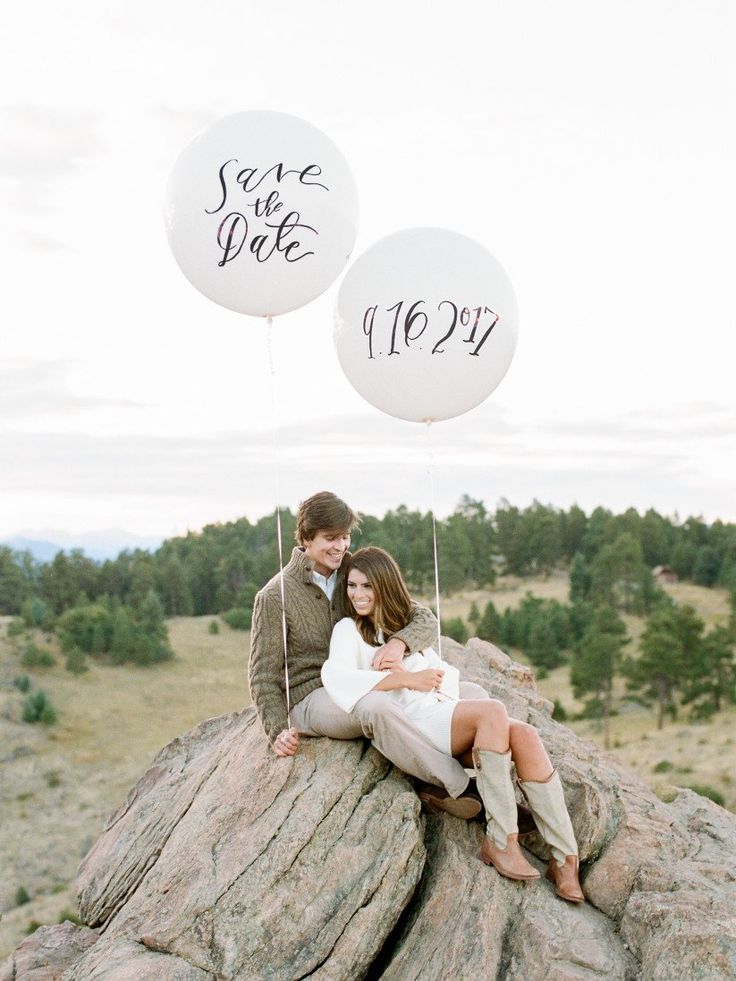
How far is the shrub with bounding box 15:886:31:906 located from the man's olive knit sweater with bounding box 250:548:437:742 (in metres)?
23.2

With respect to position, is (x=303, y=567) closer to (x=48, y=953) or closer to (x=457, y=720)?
(x=457, y=720)

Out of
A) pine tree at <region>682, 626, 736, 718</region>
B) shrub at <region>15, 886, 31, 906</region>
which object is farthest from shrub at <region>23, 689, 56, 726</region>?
pine tree at <region>682, 626, 736, 718</region>

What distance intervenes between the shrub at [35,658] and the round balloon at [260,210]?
149ft

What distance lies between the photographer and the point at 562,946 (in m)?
6.28

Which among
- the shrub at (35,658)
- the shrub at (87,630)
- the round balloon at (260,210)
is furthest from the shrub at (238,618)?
the round balloon at (260,210)

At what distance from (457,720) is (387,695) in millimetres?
535

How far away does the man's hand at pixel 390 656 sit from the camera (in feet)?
22.4

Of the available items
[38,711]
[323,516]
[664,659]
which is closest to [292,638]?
[323,516]

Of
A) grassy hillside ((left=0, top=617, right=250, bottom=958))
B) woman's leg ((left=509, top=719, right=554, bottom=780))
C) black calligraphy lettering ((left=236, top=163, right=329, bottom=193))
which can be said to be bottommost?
grassy hillside ((left=0, top=617, right=250, bottom=958))

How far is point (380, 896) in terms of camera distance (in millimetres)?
6629

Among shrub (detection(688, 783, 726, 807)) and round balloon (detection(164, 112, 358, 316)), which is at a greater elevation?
round balloon (detection(164, 112, 358, 316))

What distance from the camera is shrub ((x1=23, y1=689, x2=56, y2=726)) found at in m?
44.3

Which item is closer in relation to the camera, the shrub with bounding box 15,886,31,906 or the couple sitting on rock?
the couple sitting on rock

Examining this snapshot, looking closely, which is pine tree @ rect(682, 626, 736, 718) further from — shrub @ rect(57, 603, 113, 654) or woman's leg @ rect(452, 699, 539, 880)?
woman's leg @ rect(452, 699, 539, 880)
